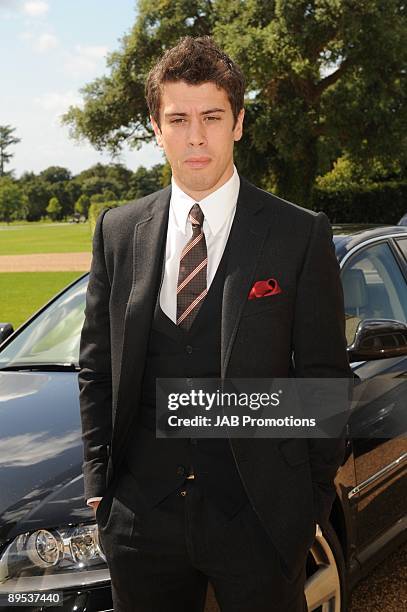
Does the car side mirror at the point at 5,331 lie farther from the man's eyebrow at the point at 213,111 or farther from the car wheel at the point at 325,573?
the man's eyebrow at the point at 213,111

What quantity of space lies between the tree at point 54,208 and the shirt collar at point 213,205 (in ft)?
390

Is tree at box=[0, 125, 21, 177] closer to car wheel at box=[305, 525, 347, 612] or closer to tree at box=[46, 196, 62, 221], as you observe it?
tree at box=[46, 196, 62, 221]

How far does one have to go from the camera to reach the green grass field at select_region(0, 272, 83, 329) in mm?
13977

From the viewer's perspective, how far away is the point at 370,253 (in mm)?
3543

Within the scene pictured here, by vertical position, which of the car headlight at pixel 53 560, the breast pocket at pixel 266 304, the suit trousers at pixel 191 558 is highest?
the breast pocket at pixel 266 304

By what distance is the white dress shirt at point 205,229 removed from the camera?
201 cm

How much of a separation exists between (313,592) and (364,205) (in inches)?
1182

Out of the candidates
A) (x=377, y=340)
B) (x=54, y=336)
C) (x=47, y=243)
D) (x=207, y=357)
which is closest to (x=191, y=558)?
(x=207, y=357)

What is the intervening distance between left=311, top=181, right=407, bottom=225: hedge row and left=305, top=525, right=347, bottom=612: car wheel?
29210 mm

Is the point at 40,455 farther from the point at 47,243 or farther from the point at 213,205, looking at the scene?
the point at 47,243

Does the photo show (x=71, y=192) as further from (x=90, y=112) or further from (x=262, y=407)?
(x=262, y=407)

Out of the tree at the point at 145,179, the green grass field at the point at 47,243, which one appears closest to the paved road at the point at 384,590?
the green grass field at the point at 47,243

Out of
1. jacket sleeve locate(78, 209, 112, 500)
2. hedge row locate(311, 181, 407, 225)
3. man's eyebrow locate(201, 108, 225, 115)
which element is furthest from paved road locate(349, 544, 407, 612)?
hedge row locate(311, 181, 407, 225)

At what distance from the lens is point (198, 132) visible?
1979mm
